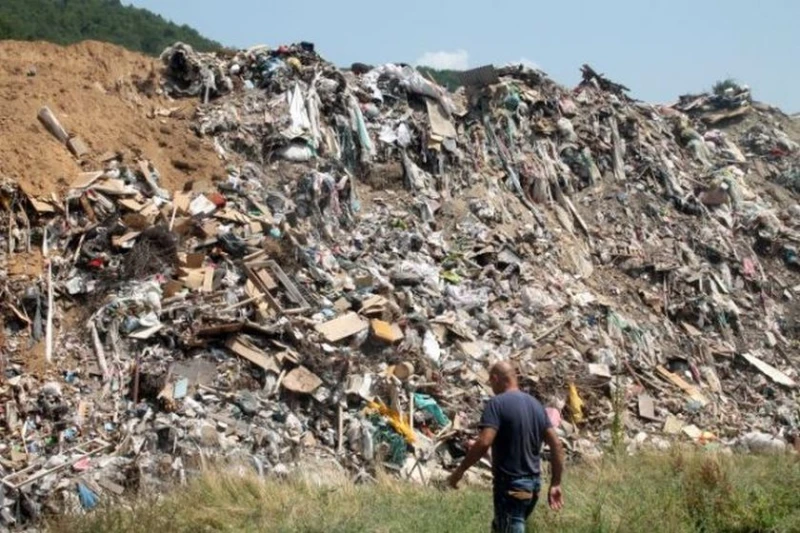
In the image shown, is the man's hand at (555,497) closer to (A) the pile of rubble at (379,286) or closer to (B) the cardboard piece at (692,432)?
(A) the pile of rubble at (379,286)

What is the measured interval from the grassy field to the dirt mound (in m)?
5.27

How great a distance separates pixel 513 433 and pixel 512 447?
0.08 metres

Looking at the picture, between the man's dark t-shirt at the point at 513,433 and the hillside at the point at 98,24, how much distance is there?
2967 cm

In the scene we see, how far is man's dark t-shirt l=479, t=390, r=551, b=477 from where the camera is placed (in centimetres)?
464

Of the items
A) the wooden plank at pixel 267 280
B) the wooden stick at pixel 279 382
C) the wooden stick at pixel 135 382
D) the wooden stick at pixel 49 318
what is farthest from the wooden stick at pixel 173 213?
the wooden stick at pixel 279 382

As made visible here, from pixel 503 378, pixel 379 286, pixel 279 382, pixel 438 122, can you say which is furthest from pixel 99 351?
pixel 438 122

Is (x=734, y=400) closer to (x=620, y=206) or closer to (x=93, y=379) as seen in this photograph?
(x=620, y=206)

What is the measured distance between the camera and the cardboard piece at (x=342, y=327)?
9688 mm

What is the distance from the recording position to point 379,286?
10.9 meters

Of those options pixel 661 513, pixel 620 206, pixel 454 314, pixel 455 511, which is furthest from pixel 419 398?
pixel 620 206

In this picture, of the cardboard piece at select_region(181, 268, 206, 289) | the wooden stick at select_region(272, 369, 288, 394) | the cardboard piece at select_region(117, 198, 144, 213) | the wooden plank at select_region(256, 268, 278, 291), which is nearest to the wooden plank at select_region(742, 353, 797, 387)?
the wooden plank at select_region(256, 268, 278, 291)

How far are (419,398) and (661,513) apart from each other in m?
4.39

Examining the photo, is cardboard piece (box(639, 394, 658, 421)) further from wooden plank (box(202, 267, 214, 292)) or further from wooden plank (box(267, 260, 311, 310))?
wooden plank (box(202, 267, 214, 292))

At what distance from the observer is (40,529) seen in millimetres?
6805
